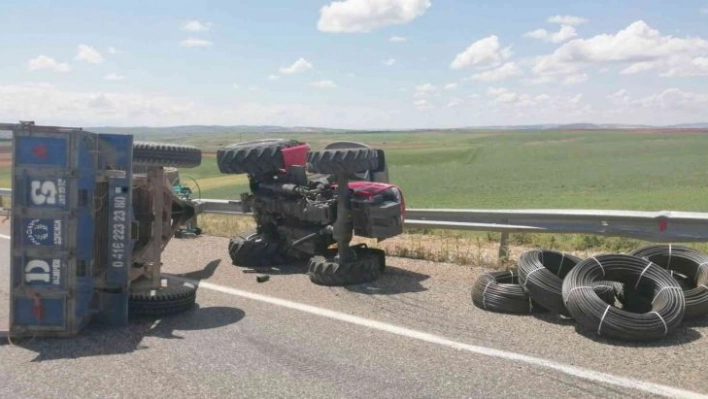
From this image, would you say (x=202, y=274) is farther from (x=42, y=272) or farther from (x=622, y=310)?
(x=622, y=310)

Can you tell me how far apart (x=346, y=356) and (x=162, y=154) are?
4.03 metres

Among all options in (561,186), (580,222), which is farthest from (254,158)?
(561,186)

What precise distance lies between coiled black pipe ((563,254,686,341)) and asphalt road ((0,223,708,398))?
0.12 meters

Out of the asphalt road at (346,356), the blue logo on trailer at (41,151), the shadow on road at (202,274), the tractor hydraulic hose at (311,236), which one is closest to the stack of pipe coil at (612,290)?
the asphalt road at (346,356)

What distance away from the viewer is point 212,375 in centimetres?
459

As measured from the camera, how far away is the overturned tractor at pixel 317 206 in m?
7.55

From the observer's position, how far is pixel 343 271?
750 centimetres

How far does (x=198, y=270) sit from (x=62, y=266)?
3.37 meters

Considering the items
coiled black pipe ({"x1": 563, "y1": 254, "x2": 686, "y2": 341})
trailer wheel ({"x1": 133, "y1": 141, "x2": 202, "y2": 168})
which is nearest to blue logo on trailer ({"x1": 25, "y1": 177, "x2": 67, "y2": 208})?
trailer wheel ({"x1": 133, "y1": 141, "x2": 202, "y2": 168})

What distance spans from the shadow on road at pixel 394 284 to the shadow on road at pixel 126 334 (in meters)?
1.54

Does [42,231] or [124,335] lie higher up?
[42,231]

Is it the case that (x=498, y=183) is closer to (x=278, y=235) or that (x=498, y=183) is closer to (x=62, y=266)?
(x=278, y=235)

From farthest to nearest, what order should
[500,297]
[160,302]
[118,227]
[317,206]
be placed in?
[317,206] → [500,297] → [160,302] → [118,227]

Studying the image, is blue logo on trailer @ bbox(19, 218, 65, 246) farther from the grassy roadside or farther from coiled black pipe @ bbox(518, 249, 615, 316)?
the grassy roadside
